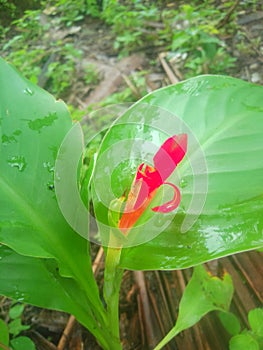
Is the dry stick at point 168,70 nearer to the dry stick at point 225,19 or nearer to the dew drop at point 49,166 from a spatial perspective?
the dry stick at point 225,19

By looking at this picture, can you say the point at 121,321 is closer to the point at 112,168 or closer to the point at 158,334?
the point at 158,334

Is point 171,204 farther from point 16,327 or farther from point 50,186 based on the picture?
point 16,327

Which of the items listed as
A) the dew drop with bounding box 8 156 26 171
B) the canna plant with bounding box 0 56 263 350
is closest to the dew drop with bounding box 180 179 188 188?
the canna plant with bounding box 0 56 263 350

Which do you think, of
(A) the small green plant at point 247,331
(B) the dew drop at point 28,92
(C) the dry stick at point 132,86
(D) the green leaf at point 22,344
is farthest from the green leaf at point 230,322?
(C) the dry stick at point 132,86

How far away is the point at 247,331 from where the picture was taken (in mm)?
762

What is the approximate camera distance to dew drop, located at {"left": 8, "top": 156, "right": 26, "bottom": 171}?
677 mm

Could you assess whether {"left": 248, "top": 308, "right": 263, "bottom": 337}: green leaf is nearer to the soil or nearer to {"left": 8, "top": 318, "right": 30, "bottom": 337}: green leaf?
the soil

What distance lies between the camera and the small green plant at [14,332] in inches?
28.5

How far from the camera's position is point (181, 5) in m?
1.99

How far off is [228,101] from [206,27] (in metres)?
1.06

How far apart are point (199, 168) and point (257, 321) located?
279 millimetres

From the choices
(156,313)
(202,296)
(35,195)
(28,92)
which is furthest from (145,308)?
(28,92)

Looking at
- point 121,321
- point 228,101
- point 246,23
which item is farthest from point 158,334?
point 246,23

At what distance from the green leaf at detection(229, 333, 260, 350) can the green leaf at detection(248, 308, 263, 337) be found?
1 cm
